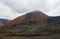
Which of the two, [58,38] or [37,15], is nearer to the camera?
[58,38]

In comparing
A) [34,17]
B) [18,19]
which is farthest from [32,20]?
[18,19]

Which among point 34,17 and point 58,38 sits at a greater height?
point 34,17

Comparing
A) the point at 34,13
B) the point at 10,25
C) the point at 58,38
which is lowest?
the point at 58,38

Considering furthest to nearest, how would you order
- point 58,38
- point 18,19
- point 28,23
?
point 18,19, point 28,23, point 58,38

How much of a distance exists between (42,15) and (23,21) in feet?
21.6

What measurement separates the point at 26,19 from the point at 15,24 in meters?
4.15

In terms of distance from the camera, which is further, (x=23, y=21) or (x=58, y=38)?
(x=23, y=21)

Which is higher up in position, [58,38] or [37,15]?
[37,15]

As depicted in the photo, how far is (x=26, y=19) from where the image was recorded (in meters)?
55.3

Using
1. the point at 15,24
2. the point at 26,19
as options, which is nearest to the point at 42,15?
the point at 26,19

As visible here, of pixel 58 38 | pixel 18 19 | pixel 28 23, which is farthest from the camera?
pixel 18 19

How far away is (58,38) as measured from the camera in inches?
1014

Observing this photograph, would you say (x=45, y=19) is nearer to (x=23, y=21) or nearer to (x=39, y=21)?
(x=39, y=21)

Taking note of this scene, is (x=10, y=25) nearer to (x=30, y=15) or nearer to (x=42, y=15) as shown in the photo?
(x=30, y=15)
